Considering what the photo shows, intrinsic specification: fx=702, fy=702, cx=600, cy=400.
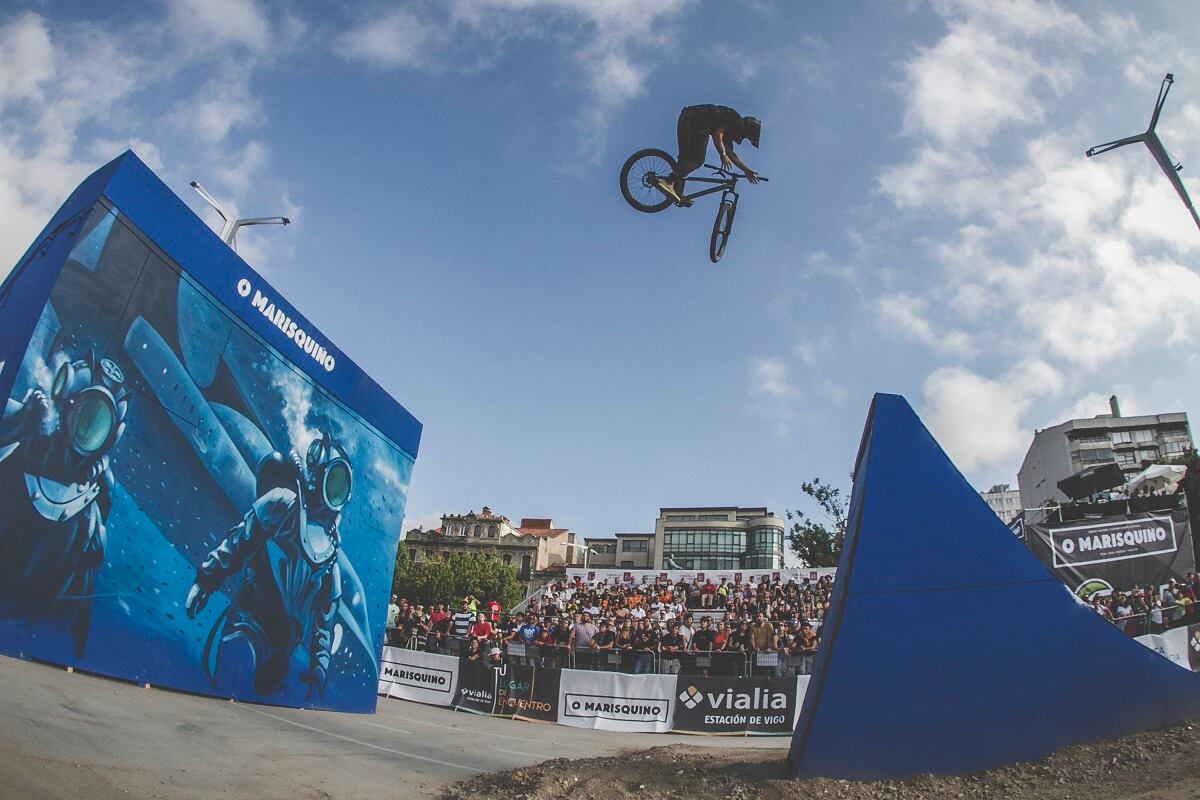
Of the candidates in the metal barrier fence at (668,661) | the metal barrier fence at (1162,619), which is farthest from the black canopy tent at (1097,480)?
the metal barrier fence at (668,661)

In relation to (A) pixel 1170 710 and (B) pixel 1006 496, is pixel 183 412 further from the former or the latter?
(B) pixel 1006 496

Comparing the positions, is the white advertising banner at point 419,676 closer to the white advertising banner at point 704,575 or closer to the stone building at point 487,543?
the white advertising banner at point 704,575

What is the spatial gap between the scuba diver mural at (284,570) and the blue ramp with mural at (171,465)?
0.03 m

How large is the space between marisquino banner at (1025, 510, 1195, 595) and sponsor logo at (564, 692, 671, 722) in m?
13.6

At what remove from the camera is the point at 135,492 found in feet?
31.7

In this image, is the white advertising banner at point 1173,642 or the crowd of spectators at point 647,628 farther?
the white advertising banner at point 1173,642

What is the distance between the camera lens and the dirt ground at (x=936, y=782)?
236 inches

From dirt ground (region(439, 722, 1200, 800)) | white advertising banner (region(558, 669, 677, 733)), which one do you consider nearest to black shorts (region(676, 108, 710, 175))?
dirt ground (region(439, 722, 1200, 800))

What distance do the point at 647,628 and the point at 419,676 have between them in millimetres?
5940

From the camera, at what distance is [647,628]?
17828 millimetres

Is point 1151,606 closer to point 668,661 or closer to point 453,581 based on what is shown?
point 668,661

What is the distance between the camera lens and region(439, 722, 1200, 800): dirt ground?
600 centimetres

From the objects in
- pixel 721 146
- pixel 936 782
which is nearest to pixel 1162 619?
pixel 936 782

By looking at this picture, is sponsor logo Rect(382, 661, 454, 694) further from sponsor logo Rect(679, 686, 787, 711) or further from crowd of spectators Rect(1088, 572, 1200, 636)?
crowd of spectators Rect(1088, 572, 1200, 636)
